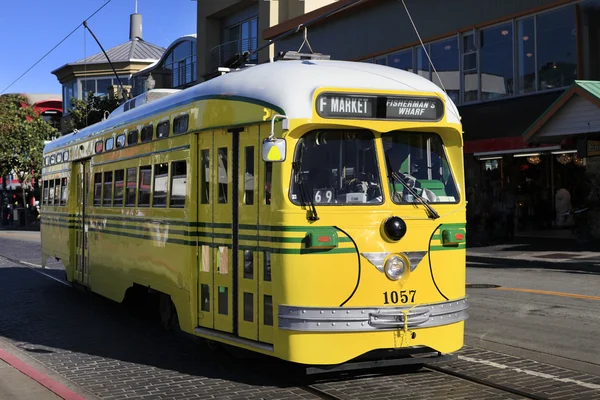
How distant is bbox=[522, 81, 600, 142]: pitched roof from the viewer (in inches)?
749


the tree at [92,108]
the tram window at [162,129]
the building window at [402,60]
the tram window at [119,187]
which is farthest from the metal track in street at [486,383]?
the tree at [92,108]

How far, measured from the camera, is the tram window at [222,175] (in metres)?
7.64

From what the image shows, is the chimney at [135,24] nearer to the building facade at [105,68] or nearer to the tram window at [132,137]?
the building facade at [105,68]

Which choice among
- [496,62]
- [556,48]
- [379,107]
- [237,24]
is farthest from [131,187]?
[237,24]

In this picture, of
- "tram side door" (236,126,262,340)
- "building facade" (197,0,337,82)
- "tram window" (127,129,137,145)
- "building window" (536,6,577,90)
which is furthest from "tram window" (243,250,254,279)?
"building facade" (197,0,337,82)

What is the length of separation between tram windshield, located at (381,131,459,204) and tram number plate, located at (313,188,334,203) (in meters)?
0.60

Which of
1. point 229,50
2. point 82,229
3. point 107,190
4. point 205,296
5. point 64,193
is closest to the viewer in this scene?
point 205,296

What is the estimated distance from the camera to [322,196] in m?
6.84

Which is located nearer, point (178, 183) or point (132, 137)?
point (178, 183)

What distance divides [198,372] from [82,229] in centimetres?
580

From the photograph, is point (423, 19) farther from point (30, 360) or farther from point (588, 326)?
point (30, 360)

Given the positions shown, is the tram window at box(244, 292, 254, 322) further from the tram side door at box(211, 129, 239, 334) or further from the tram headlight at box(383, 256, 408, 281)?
the tram headlight at box(383, 256, 408, 281)

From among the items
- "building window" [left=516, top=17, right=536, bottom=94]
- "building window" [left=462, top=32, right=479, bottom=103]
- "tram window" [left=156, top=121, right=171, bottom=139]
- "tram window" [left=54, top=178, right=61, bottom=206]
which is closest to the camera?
"tram window" [left=156, top=121, right=171, bottom=139]

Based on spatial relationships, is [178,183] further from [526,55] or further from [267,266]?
[526,55]
